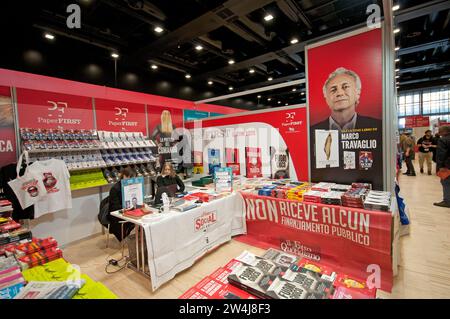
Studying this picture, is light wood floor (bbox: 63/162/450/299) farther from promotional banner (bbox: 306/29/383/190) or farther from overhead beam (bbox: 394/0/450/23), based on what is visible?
overhead beam (bbox: 394/0/450/23)

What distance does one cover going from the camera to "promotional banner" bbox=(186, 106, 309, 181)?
3.61 m

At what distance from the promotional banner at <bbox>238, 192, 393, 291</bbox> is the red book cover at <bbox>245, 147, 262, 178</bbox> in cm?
100

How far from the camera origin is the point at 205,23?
3.59 m

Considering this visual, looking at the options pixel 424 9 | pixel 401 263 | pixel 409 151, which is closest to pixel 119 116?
pixel 401 263

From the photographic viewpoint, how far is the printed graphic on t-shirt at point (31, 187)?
316 centimetres

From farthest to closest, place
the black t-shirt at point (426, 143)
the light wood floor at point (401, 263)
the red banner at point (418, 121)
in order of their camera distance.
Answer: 1. the red banner at point (418, 121)
2. the black t-shirt at point (426, 143)
3. the light wood floor at point (401, 263)

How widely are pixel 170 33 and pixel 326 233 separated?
4.14 meters

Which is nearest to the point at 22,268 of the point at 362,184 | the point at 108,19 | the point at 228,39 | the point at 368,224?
the point at 368,224

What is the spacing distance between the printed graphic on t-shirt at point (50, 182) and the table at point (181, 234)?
1.58 m

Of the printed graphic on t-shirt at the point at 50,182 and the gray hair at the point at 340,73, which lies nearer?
the gray hair at the point at 340,73

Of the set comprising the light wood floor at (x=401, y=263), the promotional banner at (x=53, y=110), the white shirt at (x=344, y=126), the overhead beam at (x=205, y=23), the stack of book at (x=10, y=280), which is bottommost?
the light wood floor at (x=401, y=263)

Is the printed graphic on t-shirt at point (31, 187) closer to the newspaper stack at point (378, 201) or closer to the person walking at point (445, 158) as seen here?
the newspaper stack at point (378, 201)

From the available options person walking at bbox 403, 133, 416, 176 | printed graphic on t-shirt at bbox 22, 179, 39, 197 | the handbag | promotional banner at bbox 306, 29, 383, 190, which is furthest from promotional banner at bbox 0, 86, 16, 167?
person walking at bbox 403, 133, 416, 176

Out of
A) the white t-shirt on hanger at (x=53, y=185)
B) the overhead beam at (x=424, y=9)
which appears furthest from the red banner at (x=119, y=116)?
the overhead beam at (x=424, y=9)
